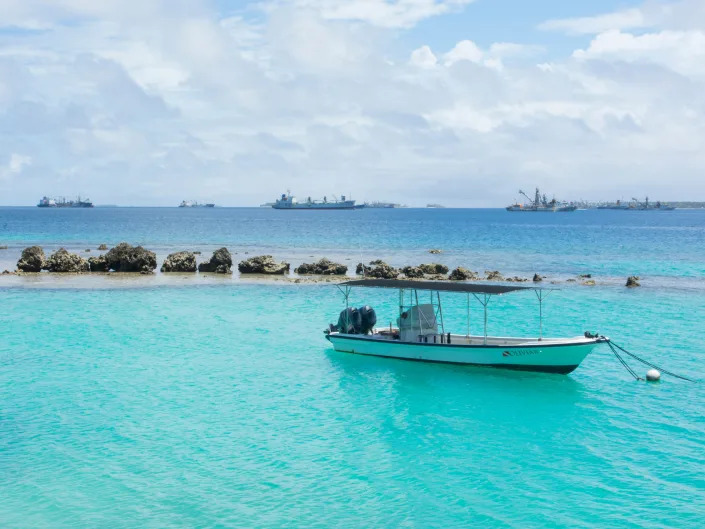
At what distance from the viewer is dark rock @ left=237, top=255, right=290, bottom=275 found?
6638 cm

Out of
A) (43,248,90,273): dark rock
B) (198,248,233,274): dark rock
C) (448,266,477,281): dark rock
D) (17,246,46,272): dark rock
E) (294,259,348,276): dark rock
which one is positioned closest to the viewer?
(448,266,477,281): dark rock

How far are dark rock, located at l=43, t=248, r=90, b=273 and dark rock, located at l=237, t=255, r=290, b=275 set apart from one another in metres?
15.9

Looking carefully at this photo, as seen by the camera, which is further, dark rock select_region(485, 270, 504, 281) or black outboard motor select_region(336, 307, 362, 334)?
dark rock select_region(485, 270, 504, 281)

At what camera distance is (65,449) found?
21.7 meters

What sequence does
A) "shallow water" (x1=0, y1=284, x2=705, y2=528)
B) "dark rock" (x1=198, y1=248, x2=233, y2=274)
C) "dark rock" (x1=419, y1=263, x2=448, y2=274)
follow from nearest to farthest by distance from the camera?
"shallow water" (x1=0, y1=284, x2=705, y2=528)
"dark rock" (x1=419, y1=263, x2=448, y2=274)
"dark rock" (x1=198, y1=248, x2=233, y2=274)

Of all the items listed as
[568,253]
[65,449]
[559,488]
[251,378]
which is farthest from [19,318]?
[568,253]

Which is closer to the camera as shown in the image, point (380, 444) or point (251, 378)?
point (380, 444)

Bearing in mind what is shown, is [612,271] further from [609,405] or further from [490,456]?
[490,456]

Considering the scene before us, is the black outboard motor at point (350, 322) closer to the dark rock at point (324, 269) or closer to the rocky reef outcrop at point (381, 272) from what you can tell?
the rocky reef outcrop at point (381, 272)

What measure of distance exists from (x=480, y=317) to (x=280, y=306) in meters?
14.0

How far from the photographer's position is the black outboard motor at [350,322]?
3442 cm

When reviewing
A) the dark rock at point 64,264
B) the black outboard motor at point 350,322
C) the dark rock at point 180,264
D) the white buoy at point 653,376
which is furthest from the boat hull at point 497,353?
the dark rock at point 64,264

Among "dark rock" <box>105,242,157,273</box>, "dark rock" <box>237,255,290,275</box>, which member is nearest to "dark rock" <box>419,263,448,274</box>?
"dark rock" <box>237,255,290,275</box>

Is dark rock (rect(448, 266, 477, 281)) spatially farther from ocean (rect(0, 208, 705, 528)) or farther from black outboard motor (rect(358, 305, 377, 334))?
black outboard motor (rect(358, 305, 377, 334))
